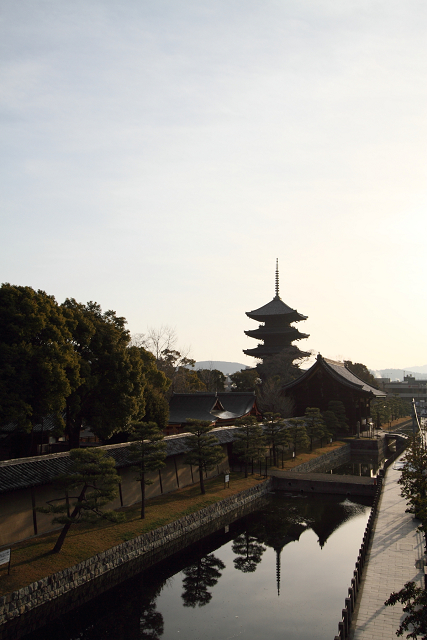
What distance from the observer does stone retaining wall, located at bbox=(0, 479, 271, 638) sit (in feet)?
48.3

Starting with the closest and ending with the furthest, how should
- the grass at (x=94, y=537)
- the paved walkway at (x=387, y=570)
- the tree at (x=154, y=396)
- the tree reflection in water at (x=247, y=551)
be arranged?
the paved walkway at (x=387, y=570), the grass at (x=94, y=537), the tree reflection in water at (x=247, y=551), the tree at (x=154, y=396)

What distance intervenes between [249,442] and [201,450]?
19.4 feet

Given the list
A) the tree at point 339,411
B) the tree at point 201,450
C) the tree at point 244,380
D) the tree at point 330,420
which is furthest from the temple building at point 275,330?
the tree at point 201,450

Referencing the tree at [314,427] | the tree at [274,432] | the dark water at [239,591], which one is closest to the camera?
the dark water at [239,591]

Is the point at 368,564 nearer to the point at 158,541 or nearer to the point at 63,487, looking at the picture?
the point at 158,541

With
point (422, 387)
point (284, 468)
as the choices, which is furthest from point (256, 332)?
point (422, 387)

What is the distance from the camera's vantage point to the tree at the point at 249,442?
3183 centimetres

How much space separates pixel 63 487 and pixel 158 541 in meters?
5.64

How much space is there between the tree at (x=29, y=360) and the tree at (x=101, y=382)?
97.4 inches

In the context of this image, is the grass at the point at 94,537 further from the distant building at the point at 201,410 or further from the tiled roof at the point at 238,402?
the tiled roof at the point at 238,402

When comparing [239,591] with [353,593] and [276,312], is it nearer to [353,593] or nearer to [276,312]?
[353,593]

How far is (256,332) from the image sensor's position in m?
82.8

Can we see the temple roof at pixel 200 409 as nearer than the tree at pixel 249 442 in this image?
No

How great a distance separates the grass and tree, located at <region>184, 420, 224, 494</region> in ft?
5.46
